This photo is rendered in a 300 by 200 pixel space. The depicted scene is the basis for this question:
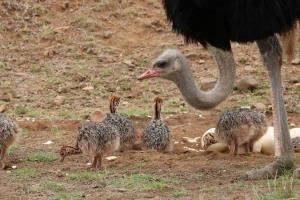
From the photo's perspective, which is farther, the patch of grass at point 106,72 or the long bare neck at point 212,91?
the patch of grass at point 106,72

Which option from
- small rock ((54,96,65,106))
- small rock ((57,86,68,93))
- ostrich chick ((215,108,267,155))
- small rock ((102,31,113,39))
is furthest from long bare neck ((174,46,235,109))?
small rock ((102,31,113,39))

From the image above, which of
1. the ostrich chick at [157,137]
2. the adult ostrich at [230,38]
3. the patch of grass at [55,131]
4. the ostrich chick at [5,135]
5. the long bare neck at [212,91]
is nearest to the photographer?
the adult ostrich at [230,38]

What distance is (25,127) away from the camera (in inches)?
316

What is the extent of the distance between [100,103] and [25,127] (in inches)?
65.3

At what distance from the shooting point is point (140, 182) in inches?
213

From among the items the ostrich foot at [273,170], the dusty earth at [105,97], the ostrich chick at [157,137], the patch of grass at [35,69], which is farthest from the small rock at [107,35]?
the ostrich foot at [273,170]

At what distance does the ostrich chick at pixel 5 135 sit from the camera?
20.3 feet

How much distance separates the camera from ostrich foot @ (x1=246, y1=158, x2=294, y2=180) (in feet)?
17.9

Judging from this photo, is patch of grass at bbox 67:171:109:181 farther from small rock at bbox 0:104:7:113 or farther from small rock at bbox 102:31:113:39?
small rock at bbox 102:31:113:39

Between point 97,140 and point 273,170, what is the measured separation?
4.18 ft

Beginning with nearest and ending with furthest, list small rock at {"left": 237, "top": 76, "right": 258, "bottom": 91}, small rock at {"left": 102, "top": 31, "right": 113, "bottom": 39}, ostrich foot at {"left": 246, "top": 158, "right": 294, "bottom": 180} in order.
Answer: ostrich foot at {"left": 246, "top": 158, "right": 294, "bottom": 180}
small rock at {"left": 237, "top": 76, "right": 258, "bottom": 91}
small rock at {"left": 102, "top": 31, "right": 113, "bottom": 39}

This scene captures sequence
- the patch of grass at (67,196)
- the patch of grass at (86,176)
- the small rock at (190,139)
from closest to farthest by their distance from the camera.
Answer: the patch of grass at (67,196) < the patch of grass at (86,176) < the small rock at (190,139)

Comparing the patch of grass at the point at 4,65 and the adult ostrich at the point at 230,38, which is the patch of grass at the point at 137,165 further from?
the patch of grass at the point at 4,65

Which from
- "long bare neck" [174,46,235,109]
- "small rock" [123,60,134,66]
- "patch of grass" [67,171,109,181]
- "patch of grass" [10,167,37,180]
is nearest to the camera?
"patch of grass" [67,171,109,181]
